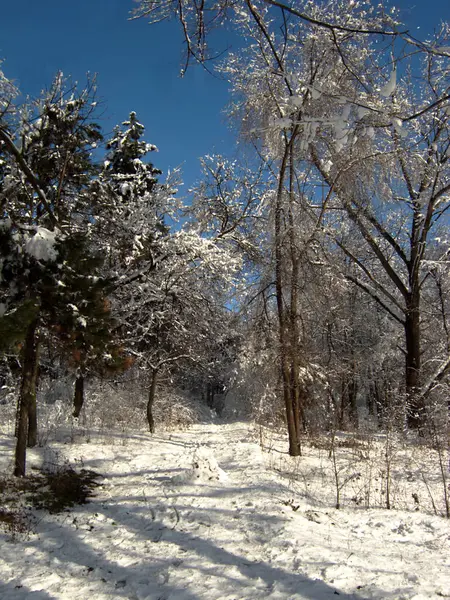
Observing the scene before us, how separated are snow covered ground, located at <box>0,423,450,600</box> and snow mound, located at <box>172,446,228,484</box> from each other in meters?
0.02

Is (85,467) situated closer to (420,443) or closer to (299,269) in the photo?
(299,269)

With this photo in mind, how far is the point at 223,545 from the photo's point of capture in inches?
182

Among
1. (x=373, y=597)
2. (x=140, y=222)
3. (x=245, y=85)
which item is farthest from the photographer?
(x=140, y=222)

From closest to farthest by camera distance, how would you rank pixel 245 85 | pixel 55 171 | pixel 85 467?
1. pixel 85 467
2. pixel 245 85
3. pixel 55 171

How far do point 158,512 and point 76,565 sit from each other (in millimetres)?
1572

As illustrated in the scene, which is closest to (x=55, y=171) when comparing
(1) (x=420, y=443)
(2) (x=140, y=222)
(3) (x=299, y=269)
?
(2) (x=140, y=222)

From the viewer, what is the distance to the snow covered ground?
3678 millimetres

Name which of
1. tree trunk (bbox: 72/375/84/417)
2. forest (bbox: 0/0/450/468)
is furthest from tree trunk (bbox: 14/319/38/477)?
tree trunk (bbox: 72/375/84/417)

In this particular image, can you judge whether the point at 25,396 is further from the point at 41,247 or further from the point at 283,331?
the point at 283,331

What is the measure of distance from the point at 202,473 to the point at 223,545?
7.79 feet

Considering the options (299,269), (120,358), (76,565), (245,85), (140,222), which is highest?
(245,85)

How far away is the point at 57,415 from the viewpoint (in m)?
12.1

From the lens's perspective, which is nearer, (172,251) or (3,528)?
(3,528)

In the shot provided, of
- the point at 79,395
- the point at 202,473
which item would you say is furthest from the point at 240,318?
the point at 79,395
